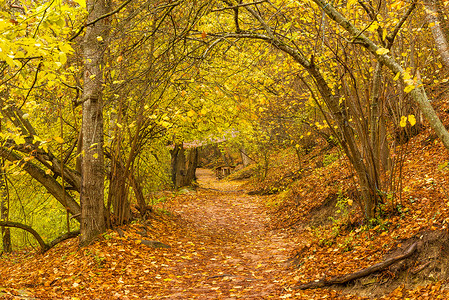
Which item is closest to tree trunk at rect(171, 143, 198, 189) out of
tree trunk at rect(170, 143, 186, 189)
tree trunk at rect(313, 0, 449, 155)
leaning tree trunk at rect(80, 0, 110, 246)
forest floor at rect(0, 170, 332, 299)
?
tree trunk at rect(170, 143, 186, 189)

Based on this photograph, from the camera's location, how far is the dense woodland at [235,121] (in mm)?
3904

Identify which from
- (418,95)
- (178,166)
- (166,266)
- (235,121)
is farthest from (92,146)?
(178,166)

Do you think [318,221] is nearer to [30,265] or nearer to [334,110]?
[334,110]

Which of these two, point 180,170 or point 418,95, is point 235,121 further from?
point 180,170

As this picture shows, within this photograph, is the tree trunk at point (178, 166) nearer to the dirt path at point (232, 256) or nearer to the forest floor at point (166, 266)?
the dirt path at point (232, 256)

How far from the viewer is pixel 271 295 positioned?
4461 millimetres

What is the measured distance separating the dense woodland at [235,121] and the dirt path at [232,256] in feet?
0.30

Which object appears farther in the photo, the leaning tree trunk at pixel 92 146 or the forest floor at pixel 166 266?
the leaning tree trunk at pixel 92 146

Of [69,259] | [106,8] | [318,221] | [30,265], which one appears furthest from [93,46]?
[318,221]

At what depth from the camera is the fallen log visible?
3.89 meters

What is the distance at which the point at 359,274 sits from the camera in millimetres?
4105

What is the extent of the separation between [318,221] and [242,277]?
3.27m

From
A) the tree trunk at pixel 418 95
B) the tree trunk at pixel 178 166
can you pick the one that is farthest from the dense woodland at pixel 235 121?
the tree trunk at pixel 178 166

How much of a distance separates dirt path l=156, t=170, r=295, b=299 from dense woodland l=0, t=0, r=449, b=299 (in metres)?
0.09
